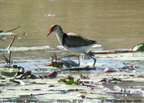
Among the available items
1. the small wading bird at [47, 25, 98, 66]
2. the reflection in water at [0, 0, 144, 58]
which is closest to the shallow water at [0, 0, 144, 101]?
the reflection in water at [0, 0, 144, 58]

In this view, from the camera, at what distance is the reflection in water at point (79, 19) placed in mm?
12969

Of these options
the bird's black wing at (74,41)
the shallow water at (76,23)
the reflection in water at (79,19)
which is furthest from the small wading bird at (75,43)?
the reflection in water at (79,19)

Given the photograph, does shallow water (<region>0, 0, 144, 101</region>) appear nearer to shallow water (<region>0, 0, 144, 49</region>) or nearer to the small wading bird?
shallow water (<region>0, 0, 144, 49</region>)

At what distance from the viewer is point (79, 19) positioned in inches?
675

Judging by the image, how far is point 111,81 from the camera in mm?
7809

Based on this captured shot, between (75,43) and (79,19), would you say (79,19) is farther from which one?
(75,43)

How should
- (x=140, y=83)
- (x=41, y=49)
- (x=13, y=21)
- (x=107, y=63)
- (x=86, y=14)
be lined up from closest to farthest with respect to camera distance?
(x=140, y=83), (x=107, y=63), (x=41, y=49), (x=13, y=21), (x=86, y=14)

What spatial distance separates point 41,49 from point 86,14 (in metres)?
7.88

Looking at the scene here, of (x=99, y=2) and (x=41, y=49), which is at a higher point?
(x=99, y=2)

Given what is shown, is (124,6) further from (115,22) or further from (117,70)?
(117,70)

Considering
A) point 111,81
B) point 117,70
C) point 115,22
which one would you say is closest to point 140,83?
point 111,81

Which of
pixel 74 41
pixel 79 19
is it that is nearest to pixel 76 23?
pixel 79 19

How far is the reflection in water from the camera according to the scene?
12969 millimetres

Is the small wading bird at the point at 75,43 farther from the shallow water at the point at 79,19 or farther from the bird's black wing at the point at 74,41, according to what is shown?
the shallow water at the point at 79,19
